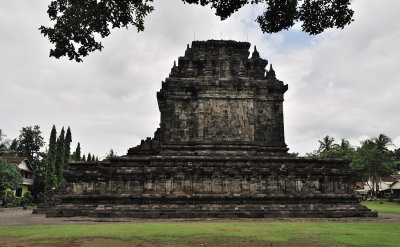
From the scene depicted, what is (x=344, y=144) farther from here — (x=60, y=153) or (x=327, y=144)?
(x=60, y=153)

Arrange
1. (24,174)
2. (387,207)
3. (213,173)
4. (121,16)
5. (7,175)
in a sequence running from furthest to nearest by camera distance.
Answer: (24,174), (7,175), (387,207), (213,173), (121,16)

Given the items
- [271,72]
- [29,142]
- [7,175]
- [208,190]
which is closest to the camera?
[208,190]

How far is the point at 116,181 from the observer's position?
69.1 feet

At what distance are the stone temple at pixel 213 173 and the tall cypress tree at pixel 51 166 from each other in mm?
28989

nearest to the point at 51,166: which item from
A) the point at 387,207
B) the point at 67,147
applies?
the point at 67,147

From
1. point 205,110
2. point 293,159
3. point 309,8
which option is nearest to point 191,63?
point 205,110

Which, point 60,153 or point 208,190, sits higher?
point 60,153

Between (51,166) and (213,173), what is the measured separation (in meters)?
36.8

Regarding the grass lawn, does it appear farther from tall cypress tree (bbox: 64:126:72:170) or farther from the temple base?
tall cypress tree (bbox: 64:126:72:170)

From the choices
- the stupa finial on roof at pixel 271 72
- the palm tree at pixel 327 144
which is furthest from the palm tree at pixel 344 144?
the stupa finial on roof at pixel 271 72

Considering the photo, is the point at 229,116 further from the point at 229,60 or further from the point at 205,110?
the point at 229,60

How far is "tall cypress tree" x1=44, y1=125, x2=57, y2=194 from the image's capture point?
1889 inches

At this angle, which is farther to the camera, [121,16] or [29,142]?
[29,142]

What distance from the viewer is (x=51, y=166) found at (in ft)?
159
